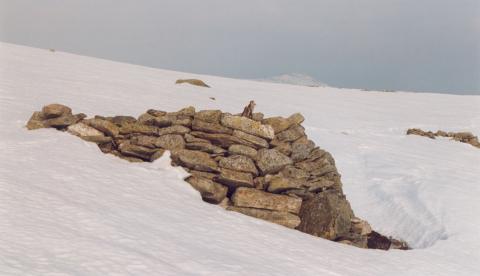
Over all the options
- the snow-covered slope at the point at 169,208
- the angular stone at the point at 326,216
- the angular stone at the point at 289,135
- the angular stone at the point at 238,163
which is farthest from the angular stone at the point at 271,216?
the angular stone at the point at 289,135

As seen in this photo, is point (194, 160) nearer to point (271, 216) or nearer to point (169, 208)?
point (169, 208)

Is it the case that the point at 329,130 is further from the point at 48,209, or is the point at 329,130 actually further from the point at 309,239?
the point at 48,209

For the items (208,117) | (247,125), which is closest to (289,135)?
(247,125)

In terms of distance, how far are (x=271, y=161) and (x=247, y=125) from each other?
6.40ft

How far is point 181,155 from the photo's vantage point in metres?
16.5

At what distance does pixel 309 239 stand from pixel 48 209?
8.39 m

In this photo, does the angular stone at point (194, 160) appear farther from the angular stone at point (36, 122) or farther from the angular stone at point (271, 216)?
the angular stone at point (36, 122)

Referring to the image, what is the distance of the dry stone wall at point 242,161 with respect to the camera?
51.9 ft

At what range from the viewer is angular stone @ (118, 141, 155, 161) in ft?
54.7

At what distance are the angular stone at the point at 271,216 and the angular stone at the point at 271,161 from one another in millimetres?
2025

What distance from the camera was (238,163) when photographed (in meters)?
16.6

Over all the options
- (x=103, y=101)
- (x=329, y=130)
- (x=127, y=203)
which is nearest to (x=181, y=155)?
(x=127, y=203)

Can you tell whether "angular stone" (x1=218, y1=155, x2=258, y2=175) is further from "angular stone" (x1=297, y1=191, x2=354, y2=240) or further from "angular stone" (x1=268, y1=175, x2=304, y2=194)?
"angular stone" (x1=297, y1=191, x2=354, y2=240)

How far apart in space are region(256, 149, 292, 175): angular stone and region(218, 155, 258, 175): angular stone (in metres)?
0.42
